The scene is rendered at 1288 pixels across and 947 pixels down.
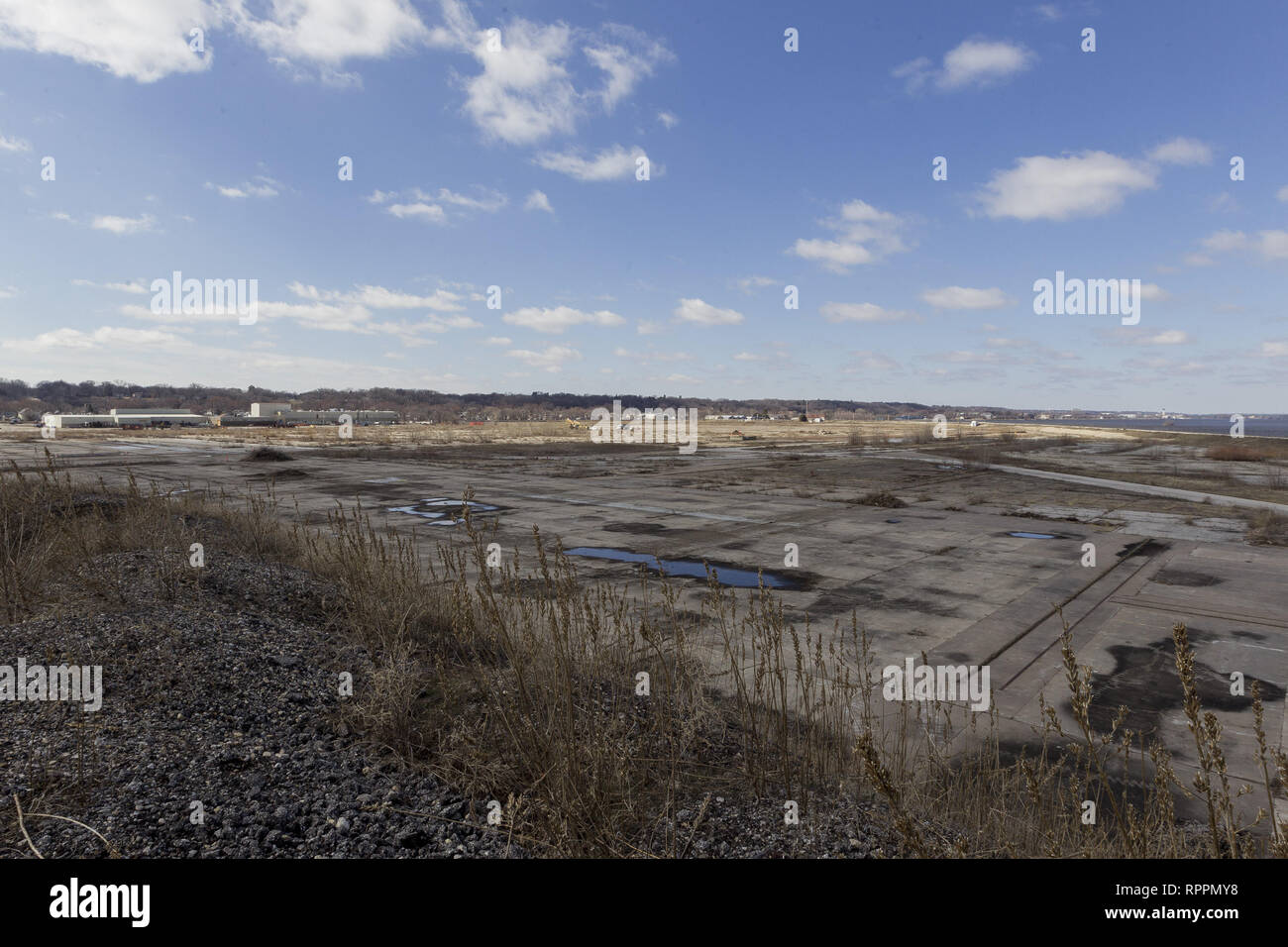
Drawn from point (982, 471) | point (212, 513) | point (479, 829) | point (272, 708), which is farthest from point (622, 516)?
point (982, 471)

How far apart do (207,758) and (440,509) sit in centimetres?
1386

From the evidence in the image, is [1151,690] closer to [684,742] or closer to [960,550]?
[684,742]

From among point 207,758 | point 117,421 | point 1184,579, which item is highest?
point 117,421

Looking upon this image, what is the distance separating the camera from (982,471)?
99.0 feet

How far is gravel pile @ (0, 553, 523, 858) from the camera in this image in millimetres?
3006

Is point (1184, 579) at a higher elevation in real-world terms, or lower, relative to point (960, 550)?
lower

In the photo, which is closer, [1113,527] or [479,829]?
[479,829]

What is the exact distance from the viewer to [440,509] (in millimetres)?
17234

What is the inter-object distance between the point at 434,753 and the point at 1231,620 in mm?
9537

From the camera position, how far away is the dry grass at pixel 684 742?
3004 millimetres
